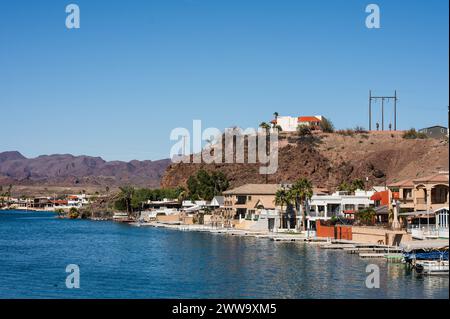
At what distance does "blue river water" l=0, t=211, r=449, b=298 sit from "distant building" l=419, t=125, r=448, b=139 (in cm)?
8377

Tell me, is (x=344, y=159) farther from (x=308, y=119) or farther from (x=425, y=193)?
(x=425, y=193)

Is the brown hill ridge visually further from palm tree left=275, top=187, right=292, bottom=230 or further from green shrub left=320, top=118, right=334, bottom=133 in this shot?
palm tree left=275, top=187, right=292, bottom=230

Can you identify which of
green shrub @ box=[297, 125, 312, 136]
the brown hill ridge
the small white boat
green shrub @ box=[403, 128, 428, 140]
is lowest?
the small white boat

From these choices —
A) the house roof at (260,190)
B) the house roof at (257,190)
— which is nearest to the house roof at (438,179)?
the house roof at (260,190)

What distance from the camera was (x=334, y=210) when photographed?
103 metres

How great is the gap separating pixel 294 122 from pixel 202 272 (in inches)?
5188

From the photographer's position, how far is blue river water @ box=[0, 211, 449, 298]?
5138cm

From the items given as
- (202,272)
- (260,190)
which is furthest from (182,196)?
(202,272)

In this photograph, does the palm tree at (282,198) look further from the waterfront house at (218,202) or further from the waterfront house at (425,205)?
the waterfront house at (218,202)

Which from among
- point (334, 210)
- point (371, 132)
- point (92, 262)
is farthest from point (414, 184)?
point (371, 132)

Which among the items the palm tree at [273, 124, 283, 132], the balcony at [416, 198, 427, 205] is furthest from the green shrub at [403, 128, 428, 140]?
the balcony at [416, 198, 427, 205]

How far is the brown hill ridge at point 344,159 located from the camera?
517 ft

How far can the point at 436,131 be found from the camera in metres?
171
